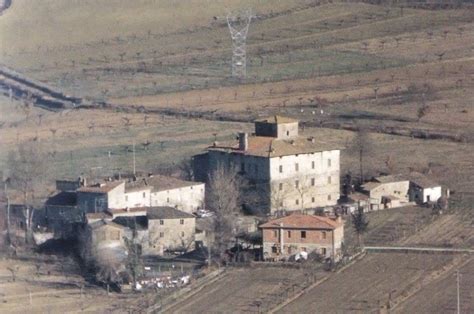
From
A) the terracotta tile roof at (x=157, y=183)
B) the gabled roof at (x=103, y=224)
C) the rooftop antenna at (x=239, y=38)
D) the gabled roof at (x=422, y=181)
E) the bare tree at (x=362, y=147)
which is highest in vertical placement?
the rooftop antenna at (x=239, y=38)

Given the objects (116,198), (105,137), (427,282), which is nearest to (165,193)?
(116,198)

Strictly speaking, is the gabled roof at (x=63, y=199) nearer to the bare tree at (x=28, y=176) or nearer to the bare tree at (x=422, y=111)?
the bare tree at (x=28, y=176)

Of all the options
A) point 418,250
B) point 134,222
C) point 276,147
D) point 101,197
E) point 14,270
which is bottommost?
point 14,270

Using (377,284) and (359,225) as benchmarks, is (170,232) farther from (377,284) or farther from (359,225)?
(377,284)

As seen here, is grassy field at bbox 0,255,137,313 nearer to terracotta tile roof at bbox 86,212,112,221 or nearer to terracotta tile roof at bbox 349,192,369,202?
terracotta tile roof at bbox 86,212,112,221

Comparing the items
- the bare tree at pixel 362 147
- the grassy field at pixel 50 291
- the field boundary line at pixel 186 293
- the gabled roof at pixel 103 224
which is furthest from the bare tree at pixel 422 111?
the field boundary line at pixel 186 293

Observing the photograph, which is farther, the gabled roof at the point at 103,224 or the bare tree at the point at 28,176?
the bare tree at the point at 28,176

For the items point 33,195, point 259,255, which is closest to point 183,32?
point 33,195

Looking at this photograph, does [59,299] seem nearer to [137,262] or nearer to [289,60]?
[137,262]
